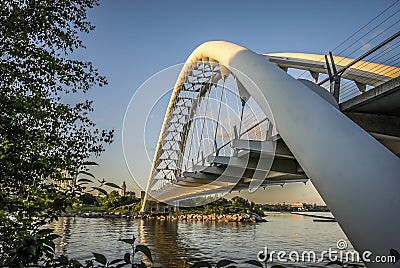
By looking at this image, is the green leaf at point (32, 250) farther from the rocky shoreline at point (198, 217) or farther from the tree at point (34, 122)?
the rocky shoreline at point (198, 217)

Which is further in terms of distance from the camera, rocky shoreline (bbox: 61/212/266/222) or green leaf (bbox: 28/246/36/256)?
rocky shoreline (bbox: 61/212/266/222)

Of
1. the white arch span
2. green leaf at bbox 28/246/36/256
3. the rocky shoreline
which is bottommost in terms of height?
green leaf at bbox 28/246/36/256

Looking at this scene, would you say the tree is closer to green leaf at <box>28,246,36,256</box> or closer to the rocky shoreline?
green leaf at <box>28,246,36,256</box>

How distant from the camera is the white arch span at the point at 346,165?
335 centimetres

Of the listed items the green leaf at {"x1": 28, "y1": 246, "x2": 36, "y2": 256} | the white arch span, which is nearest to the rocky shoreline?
the white arch span

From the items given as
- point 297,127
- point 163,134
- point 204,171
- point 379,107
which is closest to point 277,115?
point 297,127

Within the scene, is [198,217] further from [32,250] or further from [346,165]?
[32,250]

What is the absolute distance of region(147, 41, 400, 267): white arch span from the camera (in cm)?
335

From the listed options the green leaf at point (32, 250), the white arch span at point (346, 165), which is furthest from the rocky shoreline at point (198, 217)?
the green leaf at point (32, 250)

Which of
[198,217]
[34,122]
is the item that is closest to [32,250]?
[34,122]

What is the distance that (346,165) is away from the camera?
390 cm

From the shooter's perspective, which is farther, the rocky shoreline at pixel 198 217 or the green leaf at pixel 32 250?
the rocky shoreline at pixel 198 217

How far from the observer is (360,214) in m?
3.55

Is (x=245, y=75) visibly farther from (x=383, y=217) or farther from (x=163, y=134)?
(x=163, y=134)
